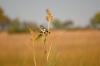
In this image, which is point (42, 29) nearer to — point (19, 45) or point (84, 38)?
point (19, 45)

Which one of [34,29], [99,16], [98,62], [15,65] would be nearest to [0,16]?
[99,16]

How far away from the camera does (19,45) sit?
20.3 feet

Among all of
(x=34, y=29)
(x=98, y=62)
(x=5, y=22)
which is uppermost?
(x=34, y=29)

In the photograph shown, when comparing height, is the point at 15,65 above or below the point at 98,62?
below

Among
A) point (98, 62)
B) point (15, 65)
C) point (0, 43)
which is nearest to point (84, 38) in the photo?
point (0, 43)

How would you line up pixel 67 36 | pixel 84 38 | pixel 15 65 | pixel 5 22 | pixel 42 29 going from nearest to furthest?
pixel 42 29, pixel 15 65, pixel 84 38, pixel 67 36, pixel 5 22

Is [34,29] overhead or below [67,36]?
overhead

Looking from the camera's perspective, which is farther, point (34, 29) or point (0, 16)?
point (0, 16)

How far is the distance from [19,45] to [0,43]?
1.84 ft

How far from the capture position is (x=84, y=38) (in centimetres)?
670

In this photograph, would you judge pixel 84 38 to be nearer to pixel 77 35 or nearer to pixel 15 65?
pixel 77 35

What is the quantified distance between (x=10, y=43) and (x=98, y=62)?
12.7ft

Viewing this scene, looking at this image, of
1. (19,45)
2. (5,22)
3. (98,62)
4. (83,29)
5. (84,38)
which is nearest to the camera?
(98,62)

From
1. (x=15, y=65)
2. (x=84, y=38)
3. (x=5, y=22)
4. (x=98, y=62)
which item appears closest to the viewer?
(x=98, y=62)
